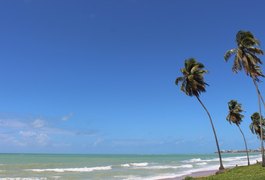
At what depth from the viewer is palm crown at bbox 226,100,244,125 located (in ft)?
148

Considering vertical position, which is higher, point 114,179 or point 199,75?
point 199,75

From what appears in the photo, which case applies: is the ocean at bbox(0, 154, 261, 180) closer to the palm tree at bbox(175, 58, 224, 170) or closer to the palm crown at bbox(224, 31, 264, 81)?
the palm tree at bbox(175, 58, 224, 170)

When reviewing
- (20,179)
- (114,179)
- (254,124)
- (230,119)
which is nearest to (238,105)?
(230,119)

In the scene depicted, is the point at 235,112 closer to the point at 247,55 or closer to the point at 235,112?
the point at 235,112

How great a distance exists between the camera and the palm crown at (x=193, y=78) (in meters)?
34.2

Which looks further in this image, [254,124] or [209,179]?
[254,124]

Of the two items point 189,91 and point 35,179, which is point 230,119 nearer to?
point 189,91

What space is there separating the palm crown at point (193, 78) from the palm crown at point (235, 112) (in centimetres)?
1228

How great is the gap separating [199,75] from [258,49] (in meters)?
6.51

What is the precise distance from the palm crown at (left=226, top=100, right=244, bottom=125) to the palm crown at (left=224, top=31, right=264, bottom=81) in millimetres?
14941

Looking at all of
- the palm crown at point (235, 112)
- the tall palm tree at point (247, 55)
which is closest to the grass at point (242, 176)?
the tall palm tree at point (247, 55)

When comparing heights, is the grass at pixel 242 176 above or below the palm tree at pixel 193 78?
below

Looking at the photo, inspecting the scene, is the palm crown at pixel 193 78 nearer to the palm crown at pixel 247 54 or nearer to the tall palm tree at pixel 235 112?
the palm crown at pixel 247 54

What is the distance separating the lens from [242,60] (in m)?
30.0
